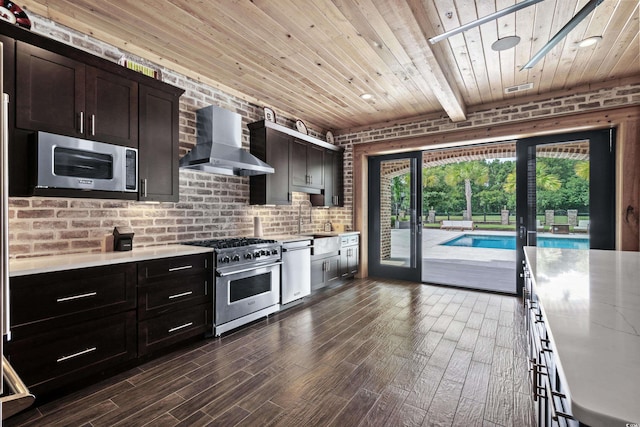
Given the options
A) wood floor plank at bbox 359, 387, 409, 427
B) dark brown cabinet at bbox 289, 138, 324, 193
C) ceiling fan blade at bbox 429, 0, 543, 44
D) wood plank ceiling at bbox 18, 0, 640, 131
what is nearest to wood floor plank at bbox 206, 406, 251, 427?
wood floor plank at bbox 359, 387, 409, 427

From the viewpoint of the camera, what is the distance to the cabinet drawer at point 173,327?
7.97 feet

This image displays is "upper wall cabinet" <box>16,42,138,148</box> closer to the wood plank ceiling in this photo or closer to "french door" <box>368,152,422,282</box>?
the wood plank ceiling

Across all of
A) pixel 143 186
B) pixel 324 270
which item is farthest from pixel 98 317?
pixel 324 270

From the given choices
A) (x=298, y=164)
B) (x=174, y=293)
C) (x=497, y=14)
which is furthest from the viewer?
(x=298, y=164)

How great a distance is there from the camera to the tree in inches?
277

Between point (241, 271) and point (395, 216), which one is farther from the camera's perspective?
point (395, 216)

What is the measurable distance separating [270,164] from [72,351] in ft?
9.29

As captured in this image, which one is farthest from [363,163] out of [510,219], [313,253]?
[510,219]

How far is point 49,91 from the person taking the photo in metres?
2.19

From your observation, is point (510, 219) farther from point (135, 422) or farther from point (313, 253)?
point (135, 422)

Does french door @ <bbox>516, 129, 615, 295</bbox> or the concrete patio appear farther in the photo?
the concrete patio

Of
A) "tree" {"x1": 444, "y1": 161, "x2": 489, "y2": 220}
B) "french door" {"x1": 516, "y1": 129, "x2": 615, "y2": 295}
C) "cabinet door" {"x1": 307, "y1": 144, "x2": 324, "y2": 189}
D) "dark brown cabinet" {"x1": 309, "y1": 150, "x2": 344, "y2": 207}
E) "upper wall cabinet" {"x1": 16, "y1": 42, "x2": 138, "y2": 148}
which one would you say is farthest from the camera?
"tree" {"x1": 444, "y1": 161, "x2": 489, "y2": 220}

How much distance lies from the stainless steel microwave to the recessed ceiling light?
13.8ft

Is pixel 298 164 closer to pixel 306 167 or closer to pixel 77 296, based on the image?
pixel 306 167
